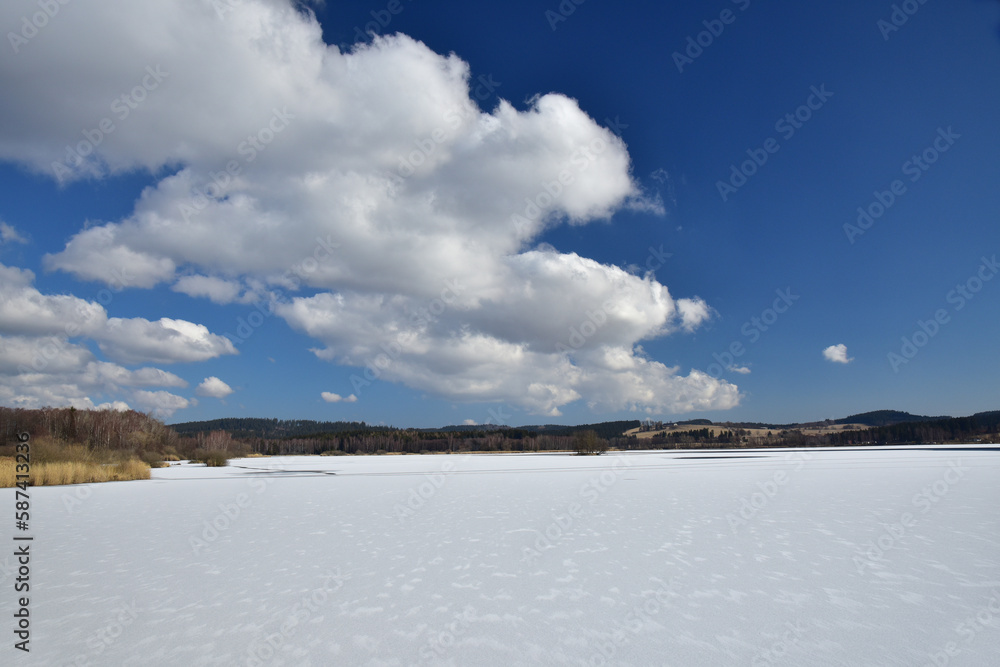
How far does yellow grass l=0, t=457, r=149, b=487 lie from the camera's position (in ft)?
75.6

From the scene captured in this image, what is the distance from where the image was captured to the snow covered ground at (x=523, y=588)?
4812mm

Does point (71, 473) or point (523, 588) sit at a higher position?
point (523, 588)

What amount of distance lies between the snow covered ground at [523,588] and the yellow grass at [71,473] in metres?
14.2

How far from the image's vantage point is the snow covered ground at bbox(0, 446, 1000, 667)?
4.81 meters

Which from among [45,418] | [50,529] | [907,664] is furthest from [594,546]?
[45,418]

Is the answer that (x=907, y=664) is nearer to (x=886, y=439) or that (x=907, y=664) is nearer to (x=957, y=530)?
(x=957, y=530)

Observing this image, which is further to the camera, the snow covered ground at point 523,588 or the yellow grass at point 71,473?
the yellow grass at point 71,473

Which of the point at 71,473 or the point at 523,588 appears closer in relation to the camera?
the point at 523,588

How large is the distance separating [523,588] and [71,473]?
29.1m

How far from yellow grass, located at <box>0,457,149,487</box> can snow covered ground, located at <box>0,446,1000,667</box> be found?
560 inches

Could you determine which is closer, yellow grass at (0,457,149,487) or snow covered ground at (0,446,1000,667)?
snow covered ground at (0,446,1000,667)

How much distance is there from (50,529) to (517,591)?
38.6 ft

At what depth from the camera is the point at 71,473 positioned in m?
25.3

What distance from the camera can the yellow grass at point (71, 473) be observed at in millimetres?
23031
